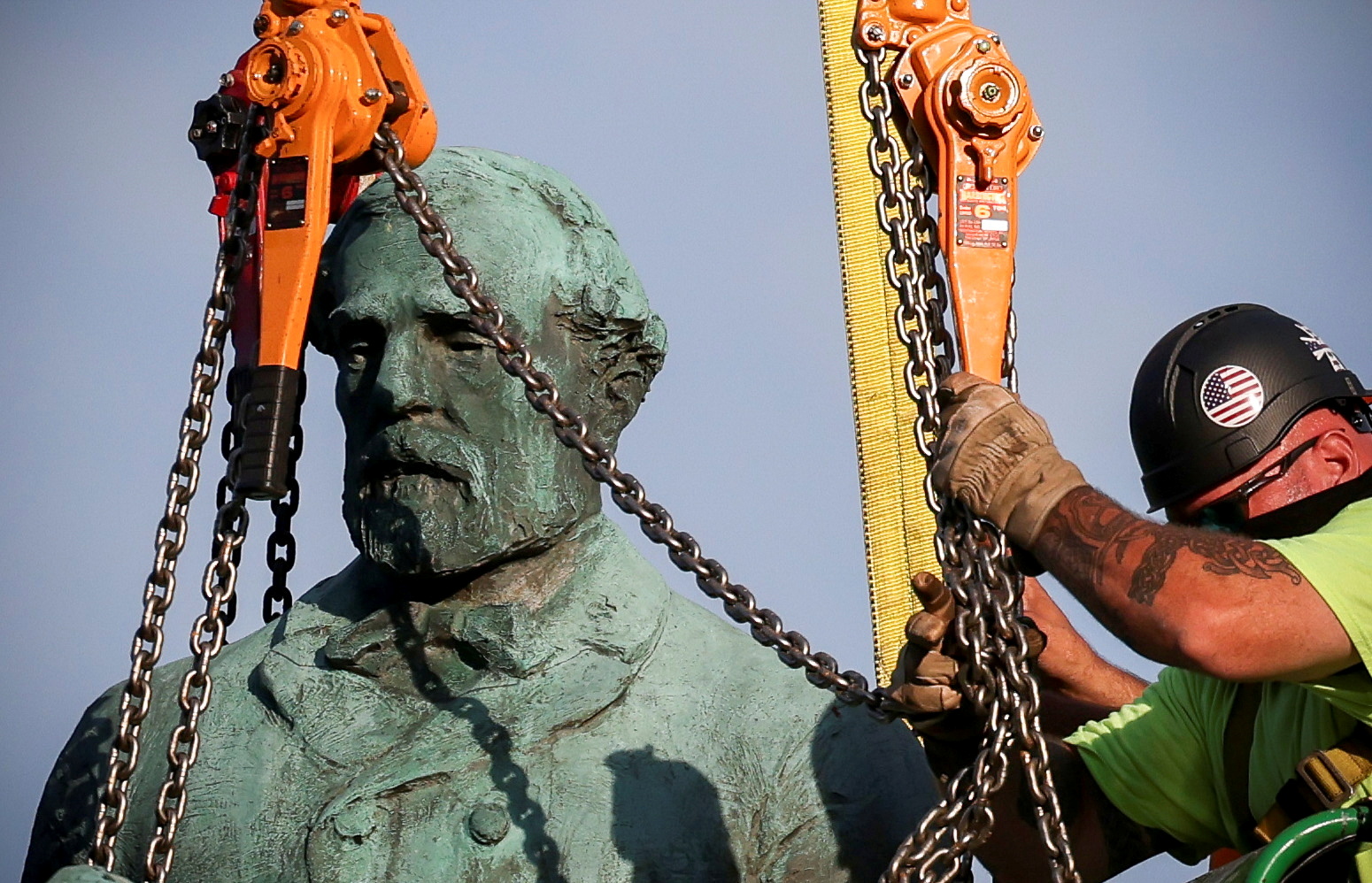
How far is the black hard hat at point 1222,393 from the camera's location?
807 centimetres

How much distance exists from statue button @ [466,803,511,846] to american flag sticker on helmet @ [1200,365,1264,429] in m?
2.12

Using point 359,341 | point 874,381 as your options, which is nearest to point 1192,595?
point 359,341

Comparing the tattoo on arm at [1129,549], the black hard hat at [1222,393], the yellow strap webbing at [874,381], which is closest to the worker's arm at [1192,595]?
the tattoo on arm at [1129,549]

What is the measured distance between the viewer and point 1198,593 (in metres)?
6.92

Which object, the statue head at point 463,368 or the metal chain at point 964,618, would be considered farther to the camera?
the statue head at point 463,368

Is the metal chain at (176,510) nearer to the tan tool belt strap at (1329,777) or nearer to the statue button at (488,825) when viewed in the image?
the statue button at (488,825)

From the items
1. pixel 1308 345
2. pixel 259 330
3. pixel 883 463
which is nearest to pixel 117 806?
pixel 259 330

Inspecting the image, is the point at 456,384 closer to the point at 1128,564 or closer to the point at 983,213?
the point at 983,213

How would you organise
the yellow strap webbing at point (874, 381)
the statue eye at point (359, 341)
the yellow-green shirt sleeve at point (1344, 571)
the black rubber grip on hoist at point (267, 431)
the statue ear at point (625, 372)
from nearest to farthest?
the yellow-green shirt sleeve at point (1344, 571)
the black rubber grip on hoist at point (267, 431)
the statue eye at point (359, 341)
the statue ear at point (625, 372)
the yellow strap webbing at point (874, 381)

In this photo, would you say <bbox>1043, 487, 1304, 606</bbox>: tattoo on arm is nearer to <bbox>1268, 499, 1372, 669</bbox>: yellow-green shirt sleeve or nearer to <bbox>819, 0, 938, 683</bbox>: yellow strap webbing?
<bbox>1268, 499, 1372, 669</bbox>: yellow-green shirt sleeve

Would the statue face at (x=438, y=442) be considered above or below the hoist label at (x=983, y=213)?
below

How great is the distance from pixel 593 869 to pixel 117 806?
1202 millimetres

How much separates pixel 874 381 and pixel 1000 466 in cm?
650

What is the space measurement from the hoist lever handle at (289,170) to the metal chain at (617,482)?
0.26 metres
